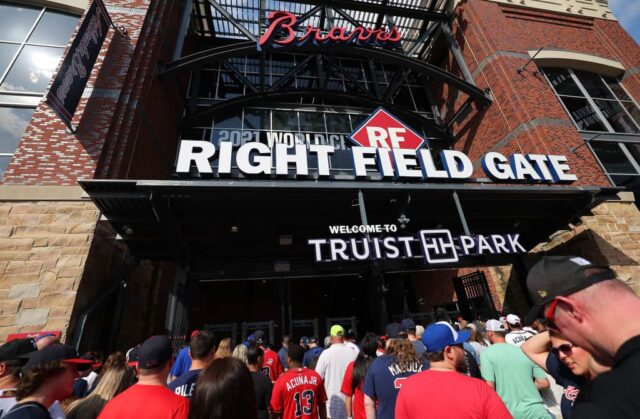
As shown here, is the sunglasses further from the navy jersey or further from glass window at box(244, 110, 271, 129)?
glass window at box(244, 110, 271, 129)

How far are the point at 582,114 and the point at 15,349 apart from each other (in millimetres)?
21363

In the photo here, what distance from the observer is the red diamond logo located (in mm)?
12183

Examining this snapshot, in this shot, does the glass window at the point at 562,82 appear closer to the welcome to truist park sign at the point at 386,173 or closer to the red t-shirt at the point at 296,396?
the welcome to truist park sign at the point at 386,173

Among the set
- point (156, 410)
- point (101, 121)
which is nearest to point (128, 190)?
point (101, 121)

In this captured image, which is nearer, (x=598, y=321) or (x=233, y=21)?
(x=598, y=321)

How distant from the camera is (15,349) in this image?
3064 millimetres

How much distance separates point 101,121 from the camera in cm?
967

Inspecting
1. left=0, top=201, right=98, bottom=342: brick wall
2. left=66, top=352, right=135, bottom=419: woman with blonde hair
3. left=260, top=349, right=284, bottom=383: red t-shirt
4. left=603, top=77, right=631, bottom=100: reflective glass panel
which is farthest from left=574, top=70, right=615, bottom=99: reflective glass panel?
left=0, top=201, right=98, bottom=342: brick wall

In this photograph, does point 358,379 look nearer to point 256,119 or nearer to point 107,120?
point 107,120

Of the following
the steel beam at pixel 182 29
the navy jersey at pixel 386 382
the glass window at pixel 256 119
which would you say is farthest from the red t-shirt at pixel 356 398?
the steel beam at pixel 182 29

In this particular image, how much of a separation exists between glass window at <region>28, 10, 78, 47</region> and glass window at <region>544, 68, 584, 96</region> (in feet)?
72.4

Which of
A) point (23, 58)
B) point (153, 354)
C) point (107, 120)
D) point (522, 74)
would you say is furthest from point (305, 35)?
point (153, 354)

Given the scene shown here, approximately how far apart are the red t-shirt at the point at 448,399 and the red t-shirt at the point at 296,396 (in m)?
2.08

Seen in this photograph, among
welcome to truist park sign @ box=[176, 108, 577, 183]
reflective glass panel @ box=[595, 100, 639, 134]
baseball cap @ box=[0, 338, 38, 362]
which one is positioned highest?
reflective glass panel @ box=[595, 100, 639, 134]
